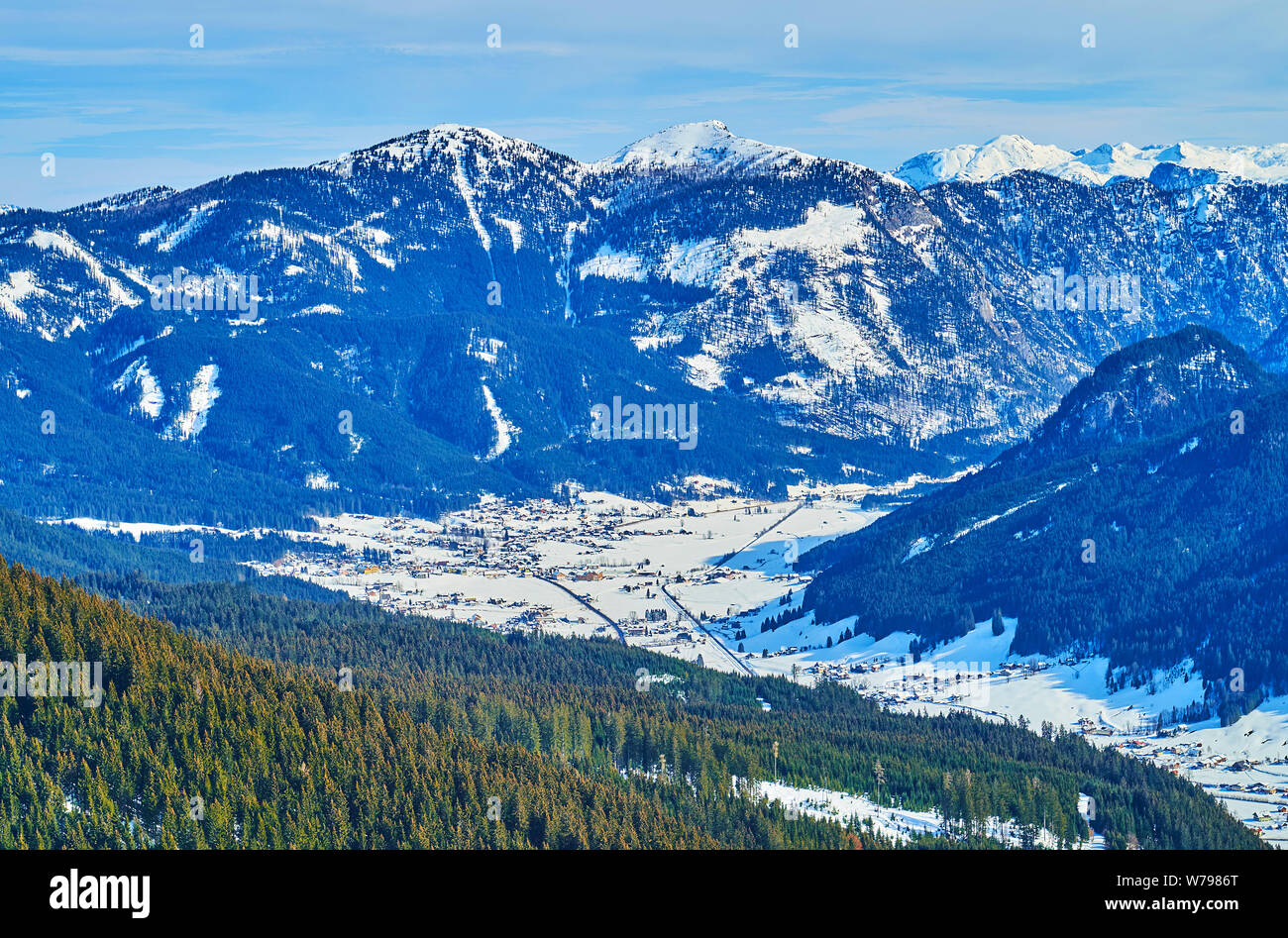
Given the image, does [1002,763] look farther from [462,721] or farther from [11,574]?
[11,574]

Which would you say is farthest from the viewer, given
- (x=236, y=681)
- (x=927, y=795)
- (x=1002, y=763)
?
(x=1002, y=763)

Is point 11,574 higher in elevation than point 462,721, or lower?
higher

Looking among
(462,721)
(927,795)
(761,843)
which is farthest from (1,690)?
(927,795)

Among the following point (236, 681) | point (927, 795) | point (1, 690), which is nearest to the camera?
point (1, 690)
